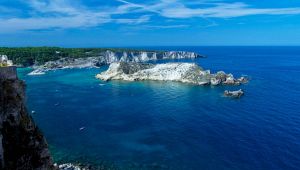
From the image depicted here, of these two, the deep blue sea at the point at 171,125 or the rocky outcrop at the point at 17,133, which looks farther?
the deep blue sea at the point at 171,125

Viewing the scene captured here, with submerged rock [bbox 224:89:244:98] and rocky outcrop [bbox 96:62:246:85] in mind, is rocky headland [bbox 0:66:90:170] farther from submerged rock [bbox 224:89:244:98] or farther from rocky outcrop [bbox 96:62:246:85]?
rocky outcrop [bbox 96:62:246:85]

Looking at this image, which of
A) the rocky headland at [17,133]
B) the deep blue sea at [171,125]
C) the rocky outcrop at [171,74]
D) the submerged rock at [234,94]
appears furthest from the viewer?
the rocky outcrop at [171,74]

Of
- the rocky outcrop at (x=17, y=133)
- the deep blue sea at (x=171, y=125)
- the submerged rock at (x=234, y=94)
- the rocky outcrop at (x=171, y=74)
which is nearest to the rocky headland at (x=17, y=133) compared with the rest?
the rocky outcrop at (x=17, y=133)

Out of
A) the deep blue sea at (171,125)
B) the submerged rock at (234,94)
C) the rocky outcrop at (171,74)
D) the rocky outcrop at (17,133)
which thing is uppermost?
the rocky outcrop at (17,133)

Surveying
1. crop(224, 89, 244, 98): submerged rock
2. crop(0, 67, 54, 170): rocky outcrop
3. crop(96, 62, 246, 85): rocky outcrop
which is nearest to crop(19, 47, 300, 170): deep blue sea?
crop(224, 89, 244, 98): submerged rock

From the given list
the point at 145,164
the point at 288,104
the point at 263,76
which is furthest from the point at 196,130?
the point at 263,76

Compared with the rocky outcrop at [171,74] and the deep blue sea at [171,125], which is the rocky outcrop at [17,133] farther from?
the rocky outcrop at [171,74]

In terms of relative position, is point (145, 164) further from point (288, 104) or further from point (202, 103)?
point (288, 104)
